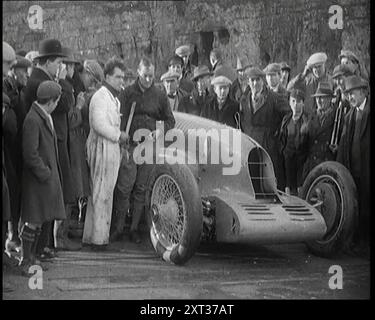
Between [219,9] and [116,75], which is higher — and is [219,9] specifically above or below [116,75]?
above

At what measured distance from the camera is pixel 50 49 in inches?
250

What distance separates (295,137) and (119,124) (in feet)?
4.68

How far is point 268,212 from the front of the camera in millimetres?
6352

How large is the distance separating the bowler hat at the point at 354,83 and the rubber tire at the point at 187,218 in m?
1.48

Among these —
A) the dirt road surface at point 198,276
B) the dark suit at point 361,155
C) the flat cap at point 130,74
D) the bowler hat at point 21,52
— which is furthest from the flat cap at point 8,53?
the dark suit at point 361,155

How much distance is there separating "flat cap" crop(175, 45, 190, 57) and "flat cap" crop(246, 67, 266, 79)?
530mm

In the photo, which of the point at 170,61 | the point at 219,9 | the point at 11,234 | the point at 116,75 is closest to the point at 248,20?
the point at 219,9

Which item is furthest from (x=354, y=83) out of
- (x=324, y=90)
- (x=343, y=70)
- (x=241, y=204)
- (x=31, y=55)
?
(x=31, y=55)

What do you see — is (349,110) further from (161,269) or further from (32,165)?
(32,165)

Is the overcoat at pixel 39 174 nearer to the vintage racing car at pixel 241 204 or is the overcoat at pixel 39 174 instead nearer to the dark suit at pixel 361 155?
the vintage racing car at pixel 241 204

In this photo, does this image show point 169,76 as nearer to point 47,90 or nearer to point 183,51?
point 183,51

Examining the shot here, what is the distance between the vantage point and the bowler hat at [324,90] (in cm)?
688

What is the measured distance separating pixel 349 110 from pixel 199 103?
3.96ft

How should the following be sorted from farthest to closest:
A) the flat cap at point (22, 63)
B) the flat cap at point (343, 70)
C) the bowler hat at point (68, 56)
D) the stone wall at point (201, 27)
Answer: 1. the flat cap at point (343, 70)
2. the stone wall at point (201, 27)
3. the bowler hat at point (68, 56)
4. the flat cap at point (22, 63)
